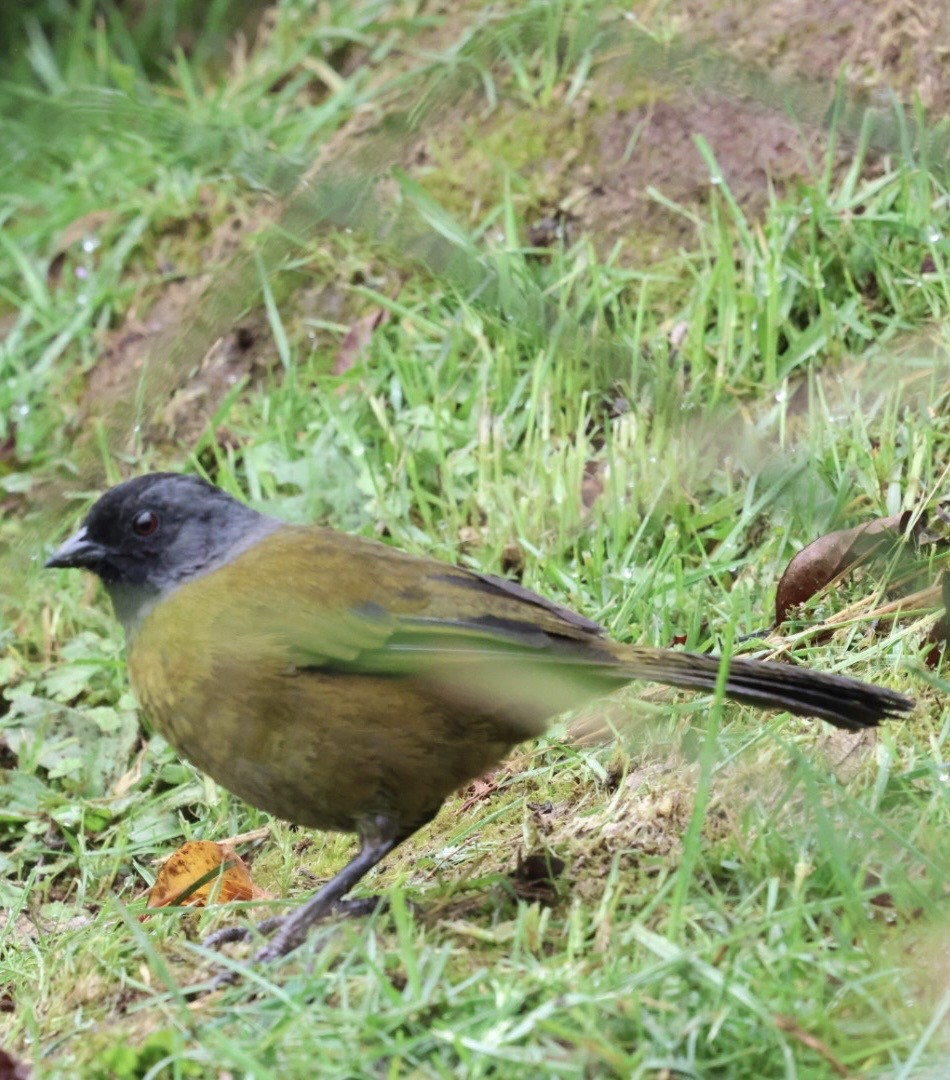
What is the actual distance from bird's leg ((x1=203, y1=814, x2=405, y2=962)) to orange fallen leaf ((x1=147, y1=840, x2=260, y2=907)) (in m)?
0.30

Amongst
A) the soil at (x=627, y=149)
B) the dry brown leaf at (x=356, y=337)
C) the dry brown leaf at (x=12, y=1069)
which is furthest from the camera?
the dry brown leaf at (x=356, y=337)

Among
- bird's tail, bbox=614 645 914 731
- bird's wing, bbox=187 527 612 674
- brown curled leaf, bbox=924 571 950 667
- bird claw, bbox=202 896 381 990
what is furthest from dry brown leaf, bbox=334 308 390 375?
bird's tail, bbox=614 645 914 731

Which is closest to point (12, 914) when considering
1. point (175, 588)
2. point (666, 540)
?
point (175, 588)

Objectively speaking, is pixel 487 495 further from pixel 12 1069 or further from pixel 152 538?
pixel 12 1069

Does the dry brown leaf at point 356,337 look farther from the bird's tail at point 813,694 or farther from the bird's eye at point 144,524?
the bird's tail at point 813,694

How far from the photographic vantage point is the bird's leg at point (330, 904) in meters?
3.34

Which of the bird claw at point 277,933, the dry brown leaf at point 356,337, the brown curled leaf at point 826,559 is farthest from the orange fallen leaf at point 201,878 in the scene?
the dry brown leaf at point 356,337

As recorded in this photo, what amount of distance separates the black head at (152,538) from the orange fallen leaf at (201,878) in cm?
68

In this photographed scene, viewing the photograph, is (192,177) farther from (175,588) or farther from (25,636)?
(175,588)

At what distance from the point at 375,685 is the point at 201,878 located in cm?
81

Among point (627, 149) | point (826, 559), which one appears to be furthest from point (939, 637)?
point (627, 149)

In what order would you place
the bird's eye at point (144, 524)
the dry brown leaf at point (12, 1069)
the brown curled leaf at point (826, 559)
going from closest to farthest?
the dry brown leaf at point (12, 1069)
the bird's eye at point (144, 524)
the brown curled leaf at point (826, 559)

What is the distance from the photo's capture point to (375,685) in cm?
353

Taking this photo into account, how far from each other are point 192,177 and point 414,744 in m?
4.31
